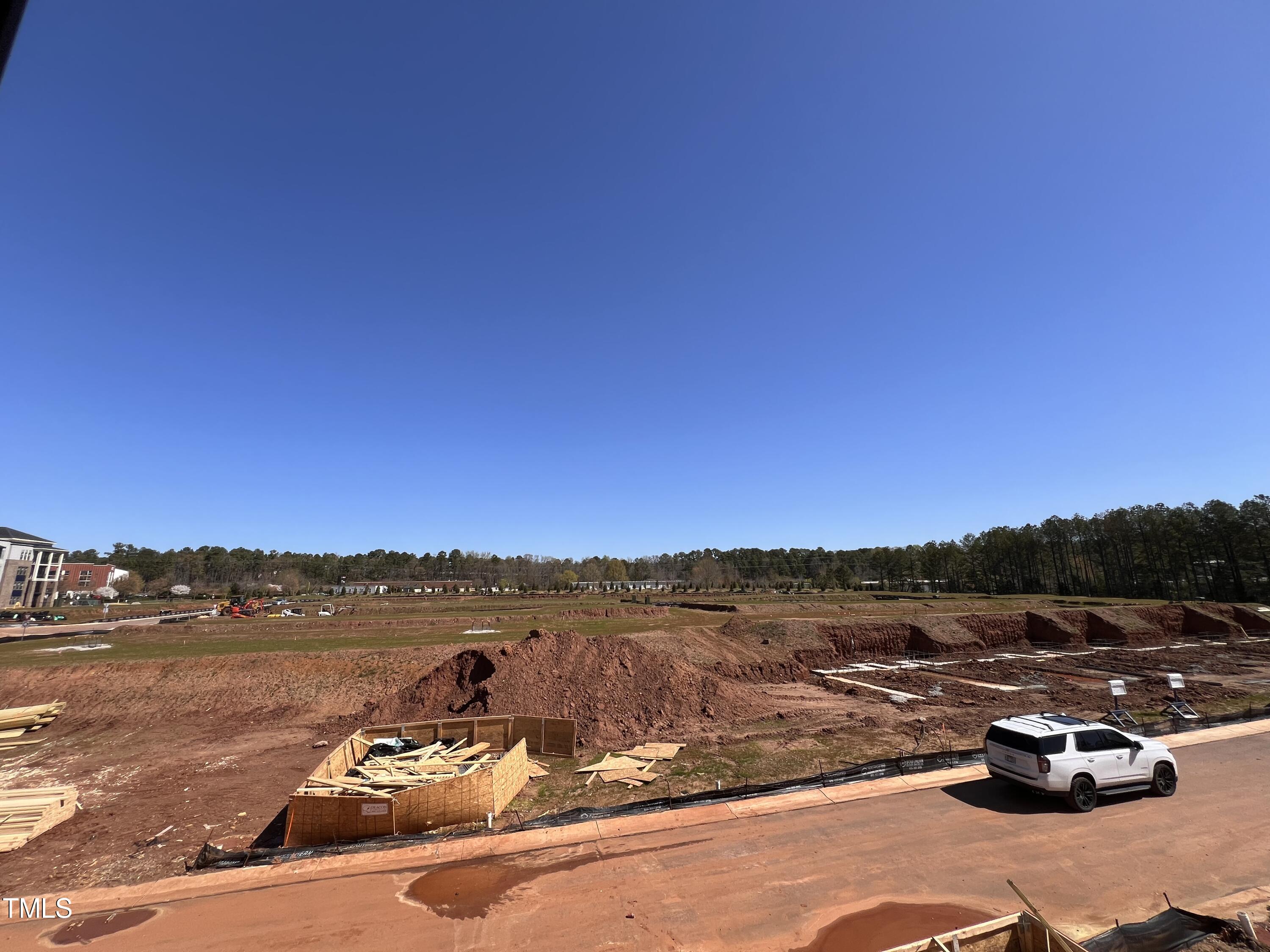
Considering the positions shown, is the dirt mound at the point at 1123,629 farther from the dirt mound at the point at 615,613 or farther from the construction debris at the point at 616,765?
the construction debris at the point at 616,765

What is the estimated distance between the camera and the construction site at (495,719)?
14.2 m

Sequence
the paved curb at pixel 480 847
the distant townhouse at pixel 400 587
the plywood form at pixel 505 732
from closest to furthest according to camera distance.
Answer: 1. the paved curb at pixel 480 847
2. the plywood form at pixel 505 732
3. the distant townhouse at pixel 400 587

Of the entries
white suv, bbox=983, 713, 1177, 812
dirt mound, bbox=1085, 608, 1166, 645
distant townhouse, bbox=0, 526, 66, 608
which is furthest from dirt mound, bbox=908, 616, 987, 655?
distant townhouse, bbox=0, 526, 66, 608

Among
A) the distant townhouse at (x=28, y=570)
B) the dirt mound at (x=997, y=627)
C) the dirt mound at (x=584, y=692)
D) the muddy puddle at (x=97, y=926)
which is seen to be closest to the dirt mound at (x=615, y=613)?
the dirt mound at (x=997, y=627)

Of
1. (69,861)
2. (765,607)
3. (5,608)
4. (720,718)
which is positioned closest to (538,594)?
(765,607)

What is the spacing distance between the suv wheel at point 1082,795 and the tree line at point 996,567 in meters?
114

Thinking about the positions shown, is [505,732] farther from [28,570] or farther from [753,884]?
[28,570]

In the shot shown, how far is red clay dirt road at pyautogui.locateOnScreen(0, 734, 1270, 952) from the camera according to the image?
8.99 m

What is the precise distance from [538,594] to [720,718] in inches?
4290

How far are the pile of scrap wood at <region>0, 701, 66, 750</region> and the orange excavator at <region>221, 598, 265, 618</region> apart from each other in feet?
167

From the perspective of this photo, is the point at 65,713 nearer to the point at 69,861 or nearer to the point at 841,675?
the point at 69,861

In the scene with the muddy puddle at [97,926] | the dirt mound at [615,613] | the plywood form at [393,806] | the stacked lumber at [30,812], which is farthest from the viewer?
the dirt mound at [615,613]

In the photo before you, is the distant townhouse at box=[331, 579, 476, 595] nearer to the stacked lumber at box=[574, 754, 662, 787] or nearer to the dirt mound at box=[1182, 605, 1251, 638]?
the stacked lumber at box=[574, 754, 662, 787]

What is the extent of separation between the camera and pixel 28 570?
4097 inches
